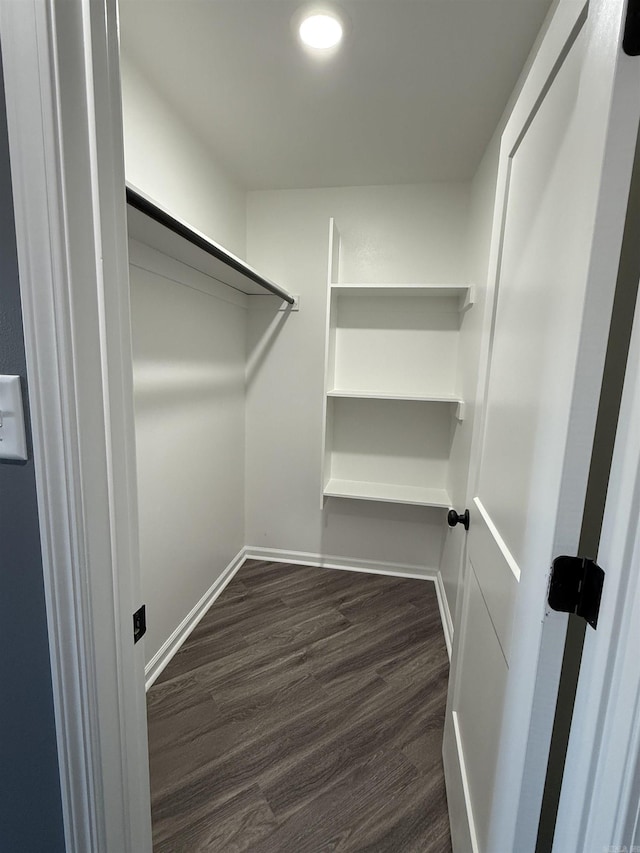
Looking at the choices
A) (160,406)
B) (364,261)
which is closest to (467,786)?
(160,406)

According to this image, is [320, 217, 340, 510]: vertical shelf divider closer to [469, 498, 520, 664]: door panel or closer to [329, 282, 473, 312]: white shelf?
[329, 282, 473, 312]: white shelf

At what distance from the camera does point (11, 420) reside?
57 cm

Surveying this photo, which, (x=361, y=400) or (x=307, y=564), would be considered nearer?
(x=361, y=400)

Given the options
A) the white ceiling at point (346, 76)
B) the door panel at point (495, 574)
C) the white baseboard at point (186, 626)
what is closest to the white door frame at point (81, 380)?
the door panel at point (495, 574)

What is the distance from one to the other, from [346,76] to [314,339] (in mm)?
1340

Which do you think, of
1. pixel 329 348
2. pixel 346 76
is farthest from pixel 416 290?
pixel 346 76

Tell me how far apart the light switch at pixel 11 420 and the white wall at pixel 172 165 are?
1089mm

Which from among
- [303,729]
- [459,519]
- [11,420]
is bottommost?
[303,729]

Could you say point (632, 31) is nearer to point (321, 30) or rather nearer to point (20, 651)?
point (321, 30)

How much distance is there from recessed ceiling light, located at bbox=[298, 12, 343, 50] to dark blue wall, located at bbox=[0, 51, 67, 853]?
1.21 metres

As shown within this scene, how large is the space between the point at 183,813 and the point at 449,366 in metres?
2.40

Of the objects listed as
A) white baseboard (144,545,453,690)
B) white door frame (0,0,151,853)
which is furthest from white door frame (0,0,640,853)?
white baseboard (144,545,453,690)

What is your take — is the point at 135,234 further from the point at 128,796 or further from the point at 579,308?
the point at 128,796

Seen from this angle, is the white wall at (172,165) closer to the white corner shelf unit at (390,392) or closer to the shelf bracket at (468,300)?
the white corner shelf unit at (390,392)
